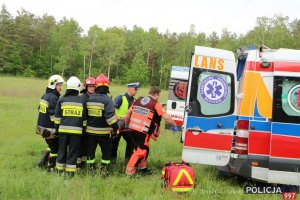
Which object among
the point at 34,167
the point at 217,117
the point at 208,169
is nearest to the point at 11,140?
the point at 34,167

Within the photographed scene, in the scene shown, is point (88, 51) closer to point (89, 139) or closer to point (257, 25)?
point (257, 25)

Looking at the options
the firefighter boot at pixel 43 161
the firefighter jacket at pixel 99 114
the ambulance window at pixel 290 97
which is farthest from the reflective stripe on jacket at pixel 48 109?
the ambulance window at pixel 290 97

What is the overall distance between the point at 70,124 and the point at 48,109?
2.68 ft

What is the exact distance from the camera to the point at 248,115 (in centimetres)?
541

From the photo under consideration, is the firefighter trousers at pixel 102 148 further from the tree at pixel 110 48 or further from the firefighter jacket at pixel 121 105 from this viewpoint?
the tree at pixel 110 48

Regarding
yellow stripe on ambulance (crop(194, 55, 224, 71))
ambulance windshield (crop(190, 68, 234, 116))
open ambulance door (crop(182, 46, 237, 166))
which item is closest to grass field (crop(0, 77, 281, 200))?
open ambulance door (crop(182, 46, 237, 166))

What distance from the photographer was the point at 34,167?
6.81 m

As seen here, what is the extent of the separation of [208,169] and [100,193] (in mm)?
2591

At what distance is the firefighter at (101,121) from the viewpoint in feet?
20.7

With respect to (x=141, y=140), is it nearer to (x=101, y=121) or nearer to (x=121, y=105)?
(x=101, y=121)

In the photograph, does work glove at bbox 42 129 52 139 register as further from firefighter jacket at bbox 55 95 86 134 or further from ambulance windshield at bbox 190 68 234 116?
ambulance windshield at bbox 190 68 234 116

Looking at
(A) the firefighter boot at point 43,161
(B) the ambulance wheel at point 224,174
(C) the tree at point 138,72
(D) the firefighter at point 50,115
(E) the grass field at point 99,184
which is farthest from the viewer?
(C) the tree at point 138,72

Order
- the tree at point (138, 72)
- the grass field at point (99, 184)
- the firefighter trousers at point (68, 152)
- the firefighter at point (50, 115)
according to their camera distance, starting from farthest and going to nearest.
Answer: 1. the tree at point (138, 72)
2. the firefighter at point (50, 115)
3. the firefighter trousers at point (68, 152)
4. the grass field at point (99, 184)

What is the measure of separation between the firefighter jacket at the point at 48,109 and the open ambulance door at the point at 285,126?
151 inches
